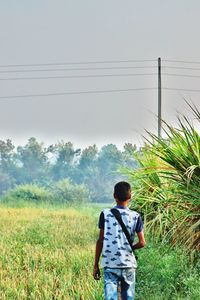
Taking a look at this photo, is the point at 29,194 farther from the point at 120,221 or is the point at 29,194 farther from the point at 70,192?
the point at 120,221

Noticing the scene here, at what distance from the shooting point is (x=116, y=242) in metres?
7.79

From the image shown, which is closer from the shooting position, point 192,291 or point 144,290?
point 192,291

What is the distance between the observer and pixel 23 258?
1498 centimetres

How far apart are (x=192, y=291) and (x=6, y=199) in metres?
37.4

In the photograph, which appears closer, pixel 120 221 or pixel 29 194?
pixel 120 221

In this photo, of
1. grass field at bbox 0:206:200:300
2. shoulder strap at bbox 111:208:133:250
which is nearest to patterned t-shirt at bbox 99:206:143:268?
shoulder strap at bbox 111:208:133:250

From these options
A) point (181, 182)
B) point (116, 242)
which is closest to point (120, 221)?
point (116, 242)

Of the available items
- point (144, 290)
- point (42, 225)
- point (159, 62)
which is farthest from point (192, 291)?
point (159, 62)

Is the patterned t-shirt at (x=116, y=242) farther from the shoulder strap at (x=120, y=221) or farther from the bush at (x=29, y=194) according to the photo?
the bush at (x=29, y=194)

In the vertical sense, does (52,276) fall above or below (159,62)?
below

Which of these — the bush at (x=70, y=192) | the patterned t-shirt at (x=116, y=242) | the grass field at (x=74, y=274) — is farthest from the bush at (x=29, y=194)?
the patterned t-shirt at (x=116, y=242)

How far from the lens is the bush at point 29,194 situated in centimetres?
4766

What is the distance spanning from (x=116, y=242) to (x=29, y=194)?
41421mm

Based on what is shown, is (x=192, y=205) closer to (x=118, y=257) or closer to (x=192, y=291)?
(x=192, y=291)
